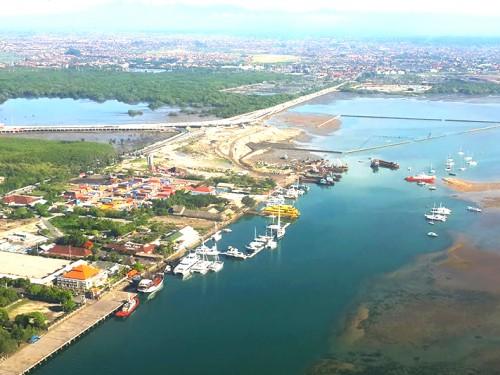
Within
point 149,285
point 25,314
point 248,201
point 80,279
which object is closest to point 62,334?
point 25,314

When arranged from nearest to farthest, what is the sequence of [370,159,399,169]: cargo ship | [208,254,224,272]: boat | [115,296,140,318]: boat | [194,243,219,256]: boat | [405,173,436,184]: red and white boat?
1. [115,296,140,318]: boat
2. [208,254,224,272]: boat
3. [194,243,219,256]: boat
4. [405,173,436,184]: red and white boat
5. [370,159,399,169]: cargo ship

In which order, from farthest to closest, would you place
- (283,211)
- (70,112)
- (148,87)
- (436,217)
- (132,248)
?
(148,87), (70,112), (283,211), (436,217), (132,248)

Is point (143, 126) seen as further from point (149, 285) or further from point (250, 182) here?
point (149, 285)

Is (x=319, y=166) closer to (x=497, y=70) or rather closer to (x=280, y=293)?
(x=280, y=293)

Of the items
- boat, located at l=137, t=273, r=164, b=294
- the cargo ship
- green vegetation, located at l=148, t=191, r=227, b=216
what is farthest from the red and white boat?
boat, located at l=137, t=273, r=164, b=294

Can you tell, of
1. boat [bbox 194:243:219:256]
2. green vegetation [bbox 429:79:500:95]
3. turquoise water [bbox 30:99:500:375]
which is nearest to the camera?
turquoise water [bbox 30:99:500:375]

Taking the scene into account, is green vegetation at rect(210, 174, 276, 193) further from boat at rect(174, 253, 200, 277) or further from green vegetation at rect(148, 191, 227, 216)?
boat at rect(174, 253, 200, 277)

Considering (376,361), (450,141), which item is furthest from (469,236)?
(450,141)
